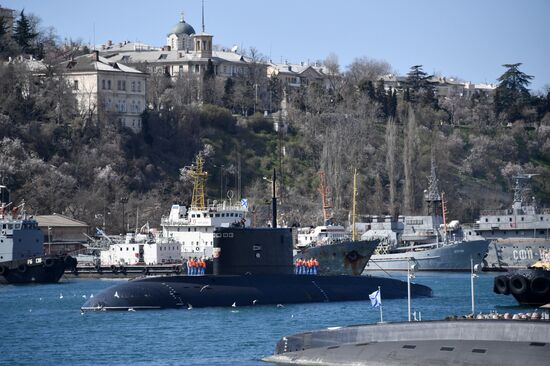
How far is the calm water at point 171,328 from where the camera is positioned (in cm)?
A: 3688

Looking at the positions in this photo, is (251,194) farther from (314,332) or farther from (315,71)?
(314,332)

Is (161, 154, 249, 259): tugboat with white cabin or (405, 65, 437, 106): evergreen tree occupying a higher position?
(405, 65, 437, 106): evergreen tree

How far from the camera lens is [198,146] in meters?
113

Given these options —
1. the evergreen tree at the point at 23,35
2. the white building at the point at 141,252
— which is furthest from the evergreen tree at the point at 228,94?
the white building at the point at 141,252

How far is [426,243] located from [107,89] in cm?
3135

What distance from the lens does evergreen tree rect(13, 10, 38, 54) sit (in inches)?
4793

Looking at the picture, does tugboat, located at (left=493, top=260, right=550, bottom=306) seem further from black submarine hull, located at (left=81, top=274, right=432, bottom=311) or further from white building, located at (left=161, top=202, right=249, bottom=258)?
white building, located at (left=161, top=202, right=249, bottom=258)

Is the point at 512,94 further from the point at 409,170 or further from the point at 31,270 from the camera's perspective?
the point at 31,270

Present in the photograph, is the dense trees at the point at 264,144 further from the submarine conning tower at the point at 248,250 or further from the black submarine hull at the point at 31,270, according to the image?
the submarine conning tower at the point at 248,250

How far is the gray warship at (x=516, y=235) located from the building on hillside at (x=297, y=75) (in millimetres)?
51600

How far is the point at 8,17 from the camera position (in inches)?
→ 5064

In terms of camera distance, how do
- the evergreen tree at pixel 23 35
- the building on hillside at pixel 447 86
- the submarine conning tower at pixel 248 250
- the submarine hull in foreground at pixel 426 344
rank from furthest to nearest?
the building on hillside at pixel 447 86
the evergreen tree at pixel 23 35
the submarine conning tower at pixel 248 250
the submarine hull in foreground at pixel 426 344

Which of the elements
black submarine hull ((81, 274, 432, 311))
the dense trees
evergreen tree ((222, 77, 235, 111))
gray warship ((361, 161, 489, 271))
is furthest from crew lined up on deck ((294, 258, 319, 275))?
evergreen tree ((222, 77, 235, 111))

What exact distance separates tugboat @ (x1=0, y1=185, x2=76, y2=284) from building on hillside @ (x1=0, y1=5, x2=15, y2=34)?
51.7m
